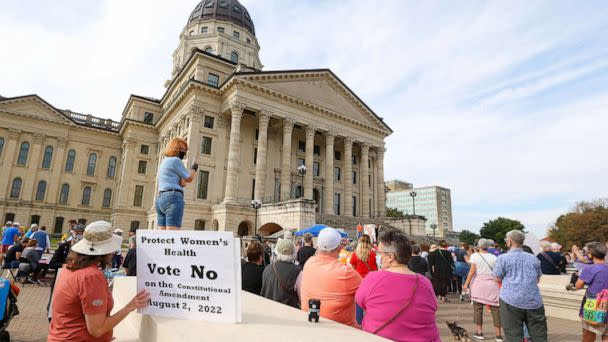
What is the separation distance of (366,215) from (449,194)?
134 m

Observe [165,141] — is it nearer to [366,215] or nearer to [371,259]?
[366,215]

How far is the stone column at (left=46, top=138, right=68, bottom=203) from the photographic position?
4106 centimetres

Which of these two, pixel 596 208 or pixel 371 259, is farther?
pixel 596 208

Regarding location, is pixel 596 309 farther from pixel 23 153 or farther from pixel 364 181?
pixel 23 153

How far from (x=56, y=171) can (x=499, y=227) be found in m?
82.1

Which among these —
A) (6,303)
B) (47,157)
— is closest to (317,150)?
(47,157)

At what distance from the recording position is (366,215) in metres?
41.4

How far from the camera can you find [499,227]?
70812 mm

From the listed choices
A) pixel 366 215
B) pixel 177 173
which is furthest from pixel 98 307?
pixel 366 215

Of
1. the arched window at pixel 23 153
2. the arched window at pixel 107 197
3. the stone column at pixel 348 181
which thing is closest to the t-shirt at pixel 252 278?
the stone column at pixel 348 181

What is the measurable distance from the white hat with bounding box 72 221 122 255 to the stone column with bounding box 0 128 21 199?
4931 cm

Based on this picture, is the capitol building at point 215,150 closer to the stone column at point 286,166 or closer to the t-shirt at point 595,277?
the stone column at point 286,166

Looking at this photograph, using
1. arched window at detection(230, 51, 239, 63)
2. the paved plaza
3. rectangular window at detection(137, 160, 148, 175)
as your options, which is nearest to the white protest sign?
the paved plaza

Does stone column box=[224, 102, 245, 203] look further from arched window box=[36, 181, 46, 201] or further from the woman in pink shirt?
the woman in pink shirt
